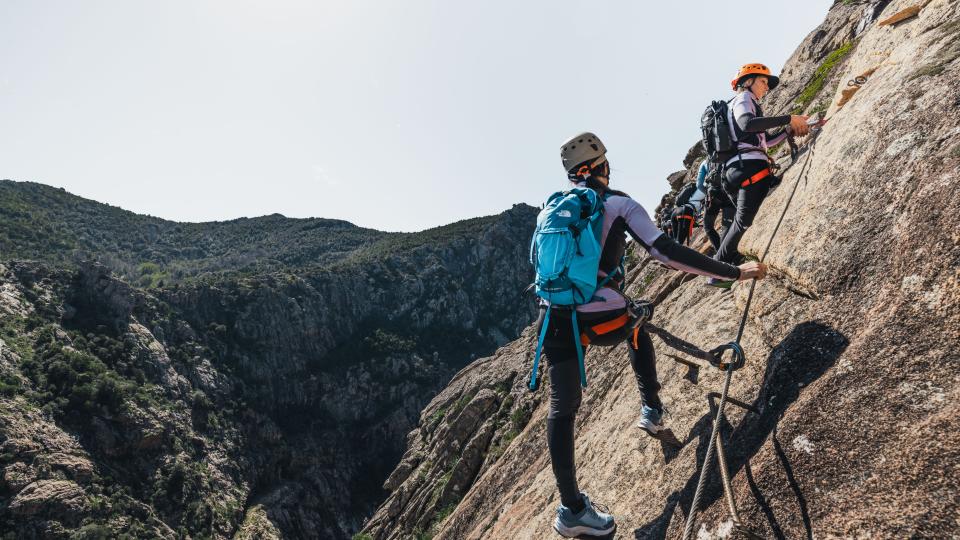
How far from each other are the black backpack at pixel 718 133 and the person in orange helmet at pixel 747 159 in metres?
0.08

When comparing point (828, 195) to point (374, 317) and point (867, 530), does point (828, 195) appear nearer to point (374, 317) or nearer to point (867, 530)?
point (867, 530)

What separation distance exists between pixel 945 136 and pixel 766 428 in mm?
2714

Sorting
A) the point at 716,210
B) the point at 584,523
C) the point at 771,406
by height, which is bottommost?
the point at 584,523

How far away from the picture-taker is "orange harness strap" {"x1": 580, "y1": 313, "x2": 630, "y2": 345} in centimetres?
441

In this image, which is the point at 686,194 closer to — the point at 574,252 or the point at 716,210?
the point at 716,210

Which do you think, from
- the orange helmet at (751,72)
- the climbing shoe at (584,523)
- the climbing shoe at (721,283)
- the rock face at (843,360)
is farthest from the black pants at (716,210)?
the climbing shoe at (584,523)

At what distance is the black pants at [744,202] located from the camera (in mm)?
6758

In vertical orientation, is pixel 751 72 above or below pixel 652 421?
above

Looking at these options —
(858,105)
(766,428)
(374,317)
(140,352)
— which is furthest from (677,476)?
(374,317)

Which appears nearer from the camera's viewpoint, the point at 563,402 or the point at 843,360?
the point at 843,360

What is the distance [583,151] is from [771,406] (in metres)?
2.69

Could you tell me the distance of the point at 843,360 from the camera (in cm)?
345

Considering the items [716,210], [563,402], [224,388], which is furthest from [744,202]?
[224,388]

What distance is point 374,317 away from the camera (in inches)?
4670
